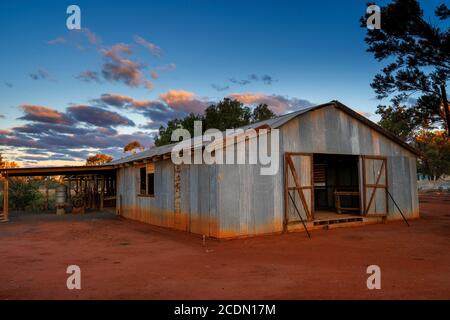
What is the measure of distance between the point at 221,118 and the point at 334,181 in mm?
26815

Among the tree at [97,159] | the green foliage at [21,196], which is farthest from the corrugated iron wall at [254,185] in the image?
the tree at [97,159]

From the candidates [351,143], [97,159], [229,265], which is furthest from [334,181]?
[97,159]

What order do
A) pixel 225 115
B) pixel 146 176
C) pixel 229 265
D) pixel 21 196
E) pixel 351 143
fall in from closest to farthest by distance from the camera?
1. pixel 229 265
2. pixel 351 143
3. pixel 146 176
4. pixel 21 196
5. pixel 225 115

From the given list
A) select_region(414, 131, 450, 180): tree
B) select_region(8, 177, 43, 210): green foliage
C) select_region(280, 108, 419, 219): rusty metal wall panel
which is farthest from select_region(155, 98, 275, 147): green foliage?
select_region(280, 108, 419, 219): rusty metal wall panel

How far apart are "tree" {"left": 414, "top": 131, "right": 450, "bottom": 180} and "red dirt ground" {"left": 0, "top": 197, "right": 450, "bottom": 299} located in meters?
41.3

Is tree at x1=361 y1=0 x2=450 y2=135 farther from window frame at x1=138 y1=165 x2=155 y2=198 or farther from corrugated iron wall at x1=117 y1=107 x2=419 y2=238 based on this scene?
window frame at x1=138 y1=165 x2=155 y2=198

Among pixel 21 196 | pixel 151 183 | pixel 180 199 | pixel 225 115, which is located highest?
pixel 225 115

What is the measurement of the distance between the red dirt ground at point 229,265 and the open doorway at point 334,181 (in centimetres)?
489

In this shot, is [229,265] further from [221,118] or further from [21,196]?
[221,118]

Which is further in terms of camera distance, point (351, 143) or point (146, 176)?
point (146, 176)

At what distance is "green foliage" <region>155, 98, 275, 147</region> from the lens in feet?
143

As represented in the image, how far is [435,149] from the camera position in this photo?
157 ft

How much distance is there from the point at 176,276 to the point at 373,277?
359 cm

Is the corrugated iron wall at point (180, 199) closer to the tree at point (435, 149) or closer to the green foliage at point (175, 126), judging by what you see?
the green foliage at point (175, 126)
